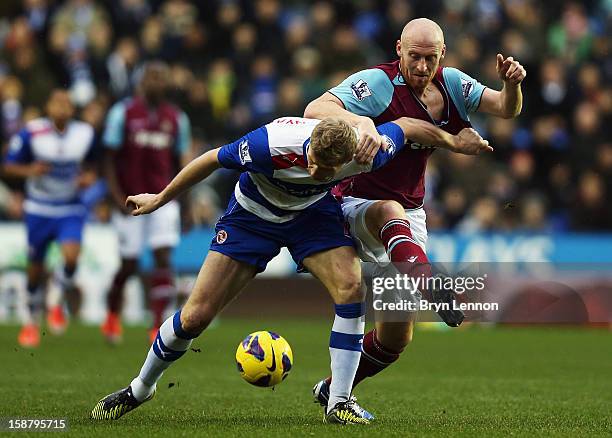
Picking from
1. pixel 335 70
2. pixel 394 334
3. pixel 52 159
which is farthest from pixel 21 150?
pixel 394 334

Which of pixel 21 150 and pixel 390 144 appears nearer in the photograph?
pixel 390 144

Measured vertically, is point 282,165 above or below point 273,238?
above

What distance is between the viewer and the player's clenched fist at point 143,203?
6648 millimetres

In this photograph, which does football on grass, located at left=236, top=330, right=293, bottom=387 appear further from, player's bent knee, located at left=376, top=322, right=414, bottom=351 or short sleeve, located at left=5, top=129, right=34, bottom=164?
short sleeve, located at left=5, top=129, right=34, bottom=164

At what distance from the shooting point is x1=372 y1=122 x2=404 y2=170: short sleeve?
6617 mm

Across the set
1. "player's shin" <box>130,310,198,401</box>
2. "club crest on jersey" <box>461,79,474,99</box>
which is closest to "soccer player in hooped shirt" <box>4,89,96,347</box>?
"player's shin" <box>130,310,198,401</box>

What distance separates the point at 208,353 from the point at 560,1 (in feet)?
35.3

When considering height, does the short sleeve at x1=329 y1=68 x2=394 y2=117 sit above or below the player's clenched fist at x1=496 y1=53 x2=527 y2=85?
below

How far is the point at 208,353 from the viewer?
1163 centimetres

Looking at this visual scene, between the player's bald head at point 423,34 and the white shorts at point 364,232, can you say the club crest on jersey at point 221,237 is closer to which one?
the white shorts at point 364,232

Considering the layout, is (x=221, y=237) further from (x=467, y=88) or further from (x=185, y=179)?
(x=467, y=88)

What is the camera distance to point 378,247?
7305 mm

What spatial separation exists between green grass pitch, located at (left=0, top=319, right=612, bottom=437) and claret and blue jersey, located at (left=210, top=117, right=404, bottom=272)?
1.03m

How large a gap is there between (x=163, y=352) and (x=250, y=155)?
128 cm
